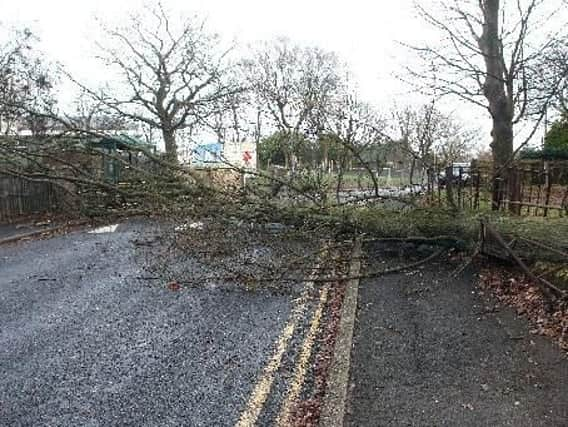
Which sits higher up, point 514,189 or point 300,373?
point 514,189

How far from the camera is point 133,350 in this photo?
5434 millimetres

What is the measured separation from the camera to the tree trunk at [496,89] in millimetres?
12383

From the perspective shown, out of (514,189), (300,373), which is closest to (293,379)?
(300,373)

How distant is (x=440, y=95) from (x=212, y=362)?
33.6ft

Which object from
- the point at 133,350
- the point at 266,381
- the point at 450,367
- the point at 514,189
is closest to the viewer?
the point at 266,381

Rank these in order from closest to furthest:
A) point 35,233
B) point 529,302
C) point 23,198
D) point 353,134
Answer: point 529,302, point 353,134, point 35,233, point 23,198

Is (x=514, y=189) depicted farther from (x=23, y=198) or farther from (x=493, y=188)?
(x=23, y=198)

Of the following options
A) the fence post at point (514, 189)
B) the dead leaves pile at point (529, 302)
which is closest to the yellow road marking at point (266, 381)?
the dead leaves pile at point (529, 302)

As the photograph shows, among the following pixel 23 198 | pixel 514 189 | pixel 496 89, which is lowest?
pixel 23 198

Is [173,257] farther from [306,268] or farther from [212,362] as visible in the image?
[212,362]

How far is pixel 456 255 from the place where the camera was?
846 centimetres

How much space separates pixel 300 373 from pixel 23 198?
49.1 feet

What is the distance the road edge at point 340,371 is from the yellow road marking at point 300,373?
23 cm

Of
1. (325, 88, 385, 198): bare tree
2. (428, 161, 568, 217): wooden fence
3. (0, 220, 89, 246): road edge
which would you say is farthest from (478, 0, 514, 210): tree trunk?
(0, 220, 89, 246): road edge
